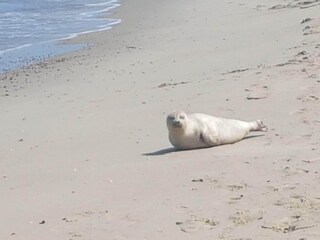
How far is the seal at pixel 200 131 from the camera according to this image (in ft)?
22.5

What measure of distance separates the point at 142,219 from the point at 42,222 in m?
0.61

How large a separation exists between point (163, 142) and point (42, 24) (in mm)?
11166

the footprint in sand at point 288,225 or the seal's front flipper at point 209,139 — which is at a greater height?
the footprint in sand at point 288,225

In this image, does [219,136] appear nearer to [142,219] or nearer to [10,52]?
[142,219]

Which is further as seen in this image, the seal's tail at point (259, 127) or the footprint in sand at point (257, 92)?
the footprint in sand at point (257, 92)

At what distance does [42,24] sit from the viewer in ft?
59.0

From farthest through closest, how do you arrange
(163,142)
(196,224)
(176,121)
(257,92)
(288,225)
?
(257,92) → (163,142) → (176,121) → (196,224) → (288,225)

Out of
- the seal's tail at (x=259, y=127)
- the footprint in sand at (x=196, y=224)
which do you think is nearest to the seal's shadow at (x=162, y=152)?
the seal's tail at (x=259, y=127)

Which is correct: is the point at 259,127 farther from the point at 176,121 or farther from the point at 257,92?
the point at 257,92

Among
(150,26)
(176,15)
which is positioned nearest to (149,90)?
(150,26)

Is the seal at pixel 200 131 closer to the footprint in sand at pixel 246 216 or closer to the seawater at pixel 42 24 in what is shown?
the footprint in sand at pixel 246 216

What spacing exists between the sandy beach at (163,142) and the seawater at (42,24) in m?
0.73

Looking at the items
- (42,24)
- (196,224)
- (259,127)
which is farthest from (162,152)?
(42,24)

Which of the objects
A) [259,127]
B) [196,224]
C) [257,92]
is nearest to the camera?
[196,224]
